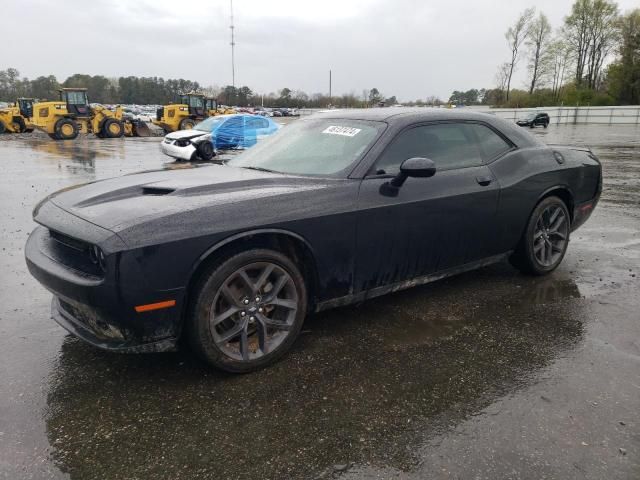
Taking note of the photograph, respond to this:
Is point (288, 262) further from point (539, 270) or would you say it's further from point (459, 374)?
point (539, 270)

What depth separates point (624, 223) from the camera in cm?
654

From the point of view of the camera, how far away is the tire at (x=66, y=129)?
23125mm

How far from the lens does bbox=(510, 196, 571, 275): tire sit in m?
4.31

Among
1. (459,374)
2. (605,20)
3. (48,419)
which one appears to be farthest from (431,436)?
(605,20)

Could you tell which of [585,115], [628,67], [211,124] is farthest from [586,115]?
[211,124]

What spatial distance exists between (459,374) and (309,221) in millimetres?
1265

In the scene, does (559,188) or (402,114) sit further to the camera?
(559,188)

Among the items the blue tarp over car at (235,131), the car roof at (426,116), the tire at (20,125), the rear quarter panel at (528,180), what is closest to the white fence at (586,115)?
the blue tarp over car at (235,131)

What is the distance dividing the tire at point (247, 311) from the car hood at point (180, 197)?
280mm

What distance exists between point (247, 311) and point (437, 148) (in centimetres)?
194

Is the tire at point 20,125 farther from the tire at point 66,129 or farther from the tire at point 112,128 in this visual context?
the tire at point 112,128

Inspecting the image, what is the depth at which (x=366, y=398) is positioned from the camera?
2625mm

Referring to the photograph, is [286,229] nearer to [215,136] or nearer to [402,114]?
[402,114]

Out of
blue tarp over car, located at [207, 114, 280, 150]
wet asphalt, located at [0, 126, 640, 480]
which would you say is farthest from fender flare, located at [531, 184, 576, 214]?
blue tarp over car, located at [207, 114, 280, 150]
